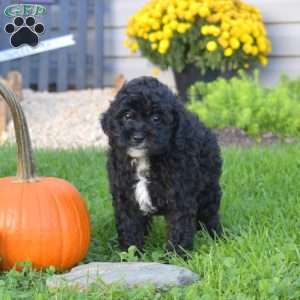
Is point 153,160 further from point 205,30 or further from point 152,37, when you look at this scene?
point 152,37

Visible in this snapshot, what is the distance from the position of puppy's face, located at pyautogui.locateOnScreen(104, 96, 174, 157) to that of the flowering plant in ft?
15.9

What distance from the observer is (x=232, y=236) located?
4.79 m

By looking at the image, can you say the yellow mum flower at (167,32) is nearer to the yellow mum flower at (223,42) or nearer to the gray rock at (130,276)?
the yellow mum flower at (223,42)

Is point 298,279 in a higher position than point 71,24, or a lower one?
lower

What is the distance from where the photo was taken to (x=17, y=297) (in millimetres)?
3883

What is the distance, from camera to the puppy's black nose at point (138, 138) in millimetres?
4258

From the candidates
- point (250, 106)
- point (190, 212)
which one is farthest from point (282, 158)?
point (190, 212)

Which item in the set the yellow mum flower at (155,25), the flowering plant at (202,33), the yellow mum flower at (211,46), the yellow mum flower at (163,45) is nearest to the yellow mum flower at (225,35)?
the flowering plant at (202,33)

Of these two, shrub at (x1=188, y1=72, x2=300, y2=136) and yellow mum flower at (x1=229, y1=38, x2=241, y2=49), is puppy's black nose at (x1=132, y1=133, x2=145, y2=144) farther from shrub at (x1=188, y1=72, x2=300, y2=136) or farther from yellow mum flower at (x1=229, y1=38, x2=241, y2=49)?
yellow mum flower at (x1=229, y1=38, x2=241, y2=49)

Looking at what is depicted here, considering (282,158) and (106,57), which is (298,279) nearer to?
(282,158)

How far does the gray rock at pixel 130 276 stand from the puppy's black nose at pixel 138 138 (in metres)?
0.65

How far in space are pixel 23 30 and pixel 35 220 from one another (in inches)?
52.6

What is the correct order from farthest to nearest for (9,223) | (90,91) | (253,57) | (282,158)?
(90,91)
(253,57)
(282,158)
(9,223)

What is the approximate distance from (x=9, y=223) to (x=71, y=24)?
687 centimetres
